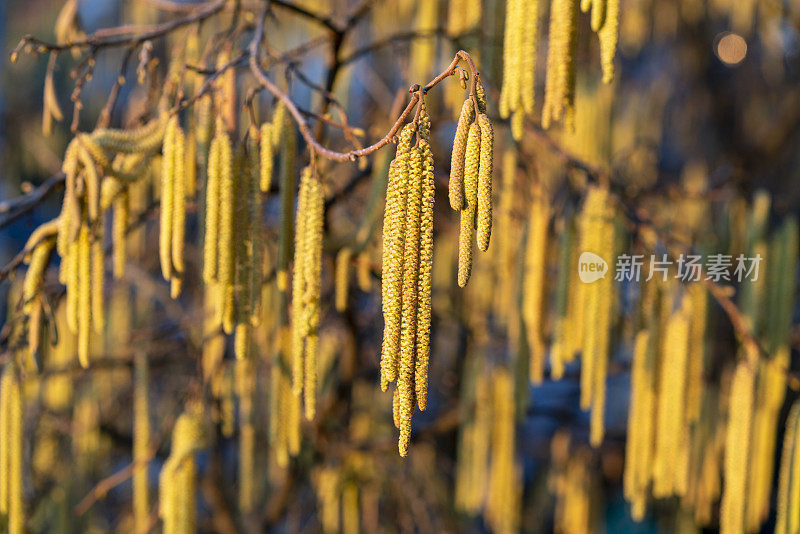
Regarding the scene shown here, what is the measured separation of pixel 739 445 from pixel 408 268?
79 cm

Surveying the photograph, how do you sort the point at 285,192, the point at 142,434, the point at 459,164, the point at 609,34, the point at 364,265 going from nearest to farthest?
the point at 459,164 → the point at 609,34 → the point at 285,192 → the point at 364,265 → the point at 142,434

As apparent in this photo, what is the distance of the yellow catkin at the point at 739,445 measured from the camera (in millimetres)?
1137

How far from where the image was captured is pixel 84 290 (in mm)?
912

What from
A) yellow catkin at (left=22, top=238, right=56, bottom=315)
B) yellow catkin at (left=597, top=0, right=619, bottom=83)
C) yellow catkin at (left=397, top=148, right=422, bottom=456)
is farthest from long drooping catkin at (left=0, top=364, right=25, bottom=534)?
yellow catkin at (left=597, top=0, right=619, bottom=83)

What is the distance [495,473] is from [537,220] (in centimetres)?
63

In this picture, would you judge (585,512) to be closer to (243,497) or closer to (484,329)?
(484,329)

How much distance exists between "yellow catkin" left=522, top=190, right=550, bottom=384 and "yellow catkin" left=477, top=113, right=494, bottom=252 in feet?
2.03

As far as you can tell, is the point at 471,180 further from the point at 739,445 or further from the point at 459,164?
the point at 739,445

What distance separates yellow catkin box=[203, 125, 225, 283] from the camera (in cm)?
83

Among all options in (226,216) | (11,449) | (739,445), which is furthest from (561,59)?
(11,449)

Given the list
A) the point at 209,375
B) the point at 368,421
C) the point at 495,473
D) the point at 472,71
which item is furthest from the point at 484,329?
the point at 472,71

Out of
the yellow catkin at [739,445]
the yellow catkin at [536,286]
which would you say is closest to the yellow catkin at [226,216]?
the yellow catkin at [536,286]

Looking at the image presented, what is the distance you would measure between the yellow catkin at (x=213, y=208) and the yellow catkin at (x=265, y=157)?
57mm

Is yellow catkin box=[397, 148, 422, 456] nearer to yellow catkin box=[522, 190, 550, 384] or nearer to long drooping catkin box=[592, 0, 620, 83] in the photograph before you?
long drooping catkin box=[592, 0, 620, 83]
